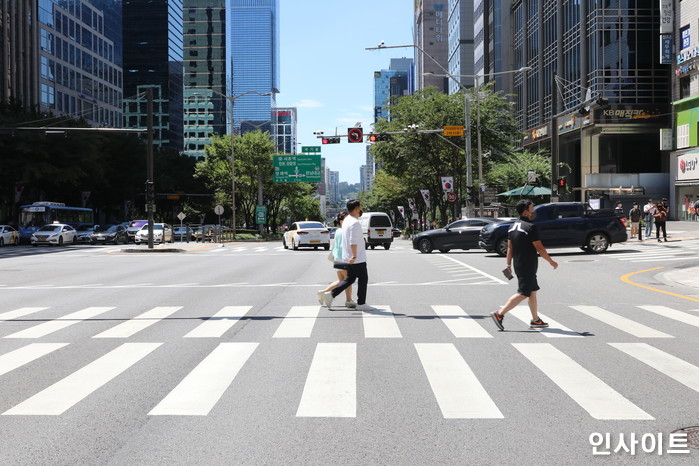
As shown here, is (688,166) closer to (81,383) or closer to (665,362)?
(665,362)

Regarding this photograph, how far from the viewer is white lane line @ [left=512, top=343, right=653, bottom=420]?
5.57 meters

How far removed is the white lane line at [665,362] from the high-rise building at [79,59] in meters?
83.7

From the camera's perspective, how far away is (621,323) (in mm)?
10414

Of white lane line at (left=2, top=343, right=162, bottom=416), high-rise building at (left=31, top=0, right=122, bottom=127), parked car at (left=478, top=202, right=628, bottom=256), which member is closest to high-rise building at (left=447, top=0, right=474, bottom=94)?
high-rise building at (left=31, top=0, right=122, bottom=127)

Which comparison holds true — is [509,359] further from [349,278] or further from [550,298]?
[550,298]

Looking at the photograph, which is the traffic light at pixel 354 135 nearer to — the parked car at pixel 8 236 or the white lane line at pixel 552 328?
the white lane line at pixel 552 328

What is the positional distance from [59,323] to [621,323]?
26.0 ft

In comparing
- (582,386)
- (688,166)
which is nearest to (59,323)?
(582,386)

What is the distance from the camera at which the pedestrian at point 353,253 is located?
1171cm

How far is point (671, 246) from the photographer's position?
3047 cm

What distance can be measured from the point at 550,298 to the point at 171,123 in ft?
472

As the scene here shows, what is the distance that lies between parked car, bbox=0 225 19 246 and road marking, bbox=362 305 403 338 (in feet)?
136

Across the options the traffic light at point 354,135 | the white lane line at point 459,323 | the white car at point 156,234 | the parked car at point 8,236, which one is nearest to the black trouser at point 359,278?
the white lane line at point 459,323

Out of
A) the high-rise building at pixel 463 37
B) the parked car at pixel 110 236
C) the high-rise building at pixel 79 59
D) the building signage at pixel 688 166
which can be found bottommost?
the parked car at pixel 110 236
